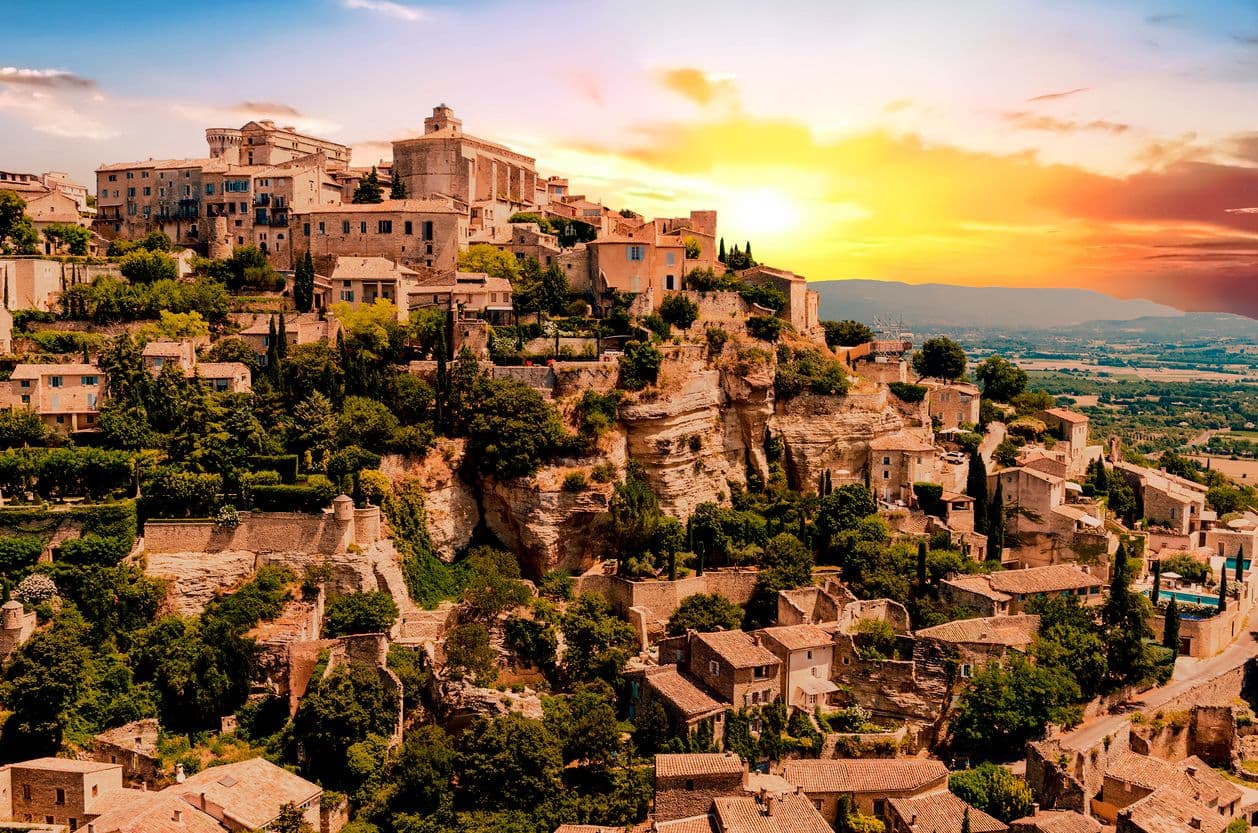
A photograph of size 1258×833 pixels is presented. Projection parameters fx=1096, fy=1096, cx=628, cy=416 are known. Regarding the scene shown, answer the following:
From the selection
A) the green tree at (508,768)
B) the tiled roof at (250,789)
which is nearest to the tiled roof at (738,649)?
the green tree at (508,768)

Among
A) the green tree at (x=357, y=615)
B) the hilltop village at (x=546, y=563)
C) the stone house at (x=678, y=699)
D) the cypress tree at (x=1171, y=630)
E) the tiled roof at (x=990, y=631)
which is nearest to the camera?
the hilltop village at (x=546, y=563)

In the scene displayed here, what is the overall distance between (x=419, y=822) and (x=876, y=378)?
96.9ft

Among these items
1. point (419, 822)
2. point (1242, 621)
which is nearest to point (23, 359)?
point (419, 822)

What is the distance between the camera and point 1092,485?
153 ft

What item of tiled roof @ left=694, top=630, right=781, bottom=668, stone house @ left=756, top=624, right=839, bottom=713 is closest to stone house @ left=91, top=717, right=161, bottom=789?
tiled roof @ left=694, top=630, right=781, bottom=668

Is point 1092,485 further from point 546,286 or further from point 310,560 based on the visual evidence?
point 310,560

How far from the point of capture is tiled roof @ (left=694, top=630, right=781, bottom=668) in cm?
3084

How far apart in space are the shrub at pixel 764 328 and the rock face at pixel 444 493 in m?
13.2

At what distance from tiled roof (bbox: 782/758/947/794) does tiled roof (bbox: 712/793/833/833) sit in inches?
42.6

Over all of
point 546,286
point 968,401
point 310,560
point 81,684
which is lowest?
point 81,684

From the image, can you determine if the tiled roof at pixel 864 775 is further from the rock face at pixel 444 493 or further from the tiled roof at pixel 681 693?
the rock face at pixel 444 493

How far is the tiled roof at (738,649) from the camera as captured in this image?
3084 cm

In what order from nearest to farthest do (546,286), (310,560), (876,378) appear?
1. (310,560)
2. (546,286)
3. (876,378)

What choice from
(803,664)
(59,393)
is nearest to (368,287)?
(59,393)
